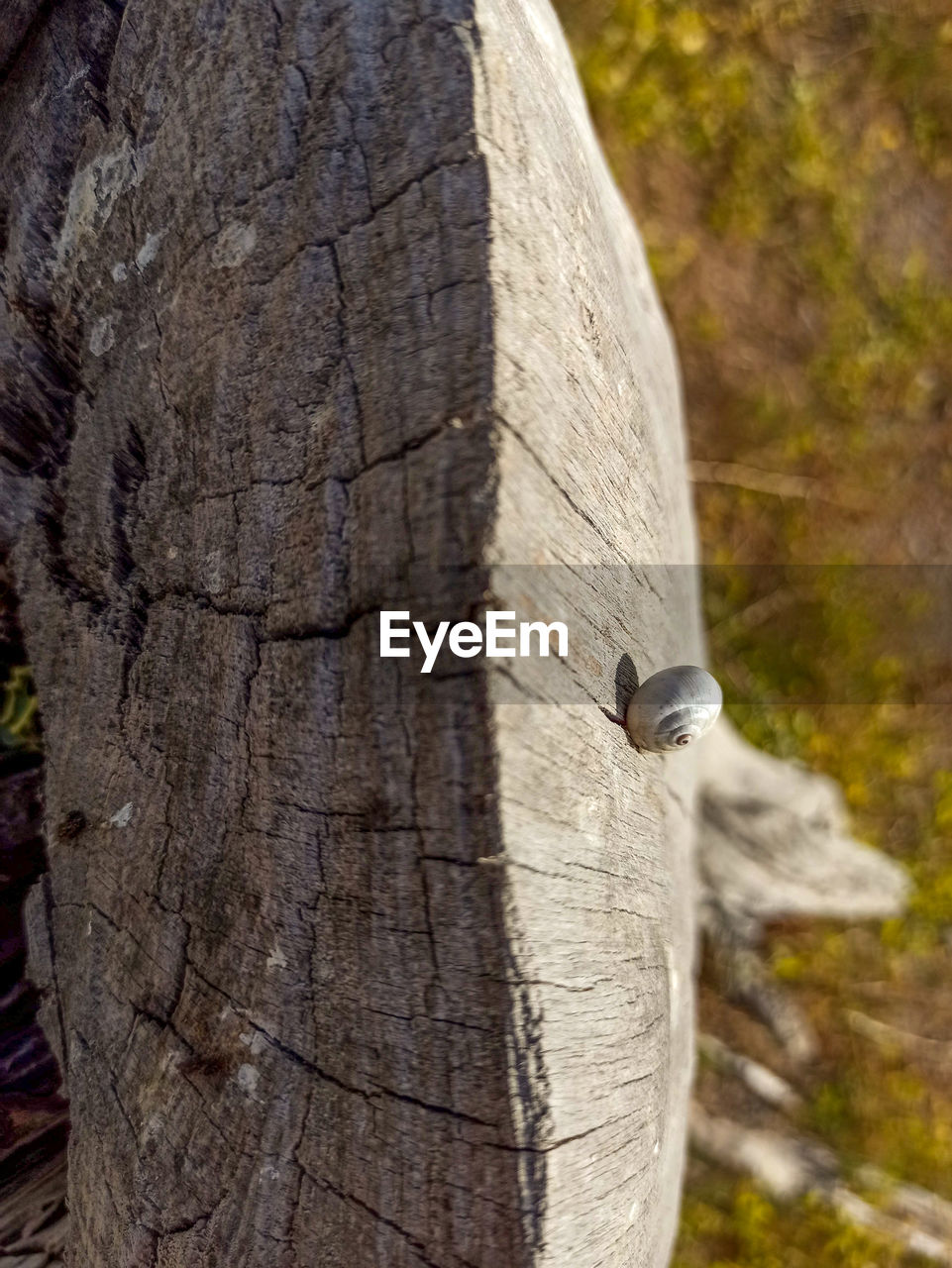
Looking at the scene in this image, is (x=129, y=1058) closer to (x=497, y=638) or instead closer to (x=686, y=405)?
(x=497, y=638)

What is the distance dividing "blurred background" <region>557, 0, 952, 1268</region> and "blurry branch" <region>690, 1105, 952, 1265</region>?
24 centimetres

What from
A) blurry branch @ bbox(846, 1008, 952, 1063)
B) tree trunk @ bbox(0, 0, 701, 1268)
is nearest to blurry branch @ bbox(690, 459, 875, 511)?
blurry branch @ bbox(846, 1008, 952, 1063)

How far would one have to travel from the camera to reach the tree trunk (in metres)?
0.77

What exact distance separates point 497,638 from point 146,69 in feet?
2.59

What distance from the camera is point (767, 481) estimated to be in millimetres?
3580

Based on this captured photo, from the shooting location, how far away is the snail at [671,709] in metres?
0.94

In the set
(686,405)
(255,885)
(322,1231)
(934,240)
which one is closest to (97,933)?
(255,885)

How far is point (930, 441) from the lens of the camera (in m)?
3.77

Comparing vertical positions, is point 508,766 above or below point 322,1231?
above

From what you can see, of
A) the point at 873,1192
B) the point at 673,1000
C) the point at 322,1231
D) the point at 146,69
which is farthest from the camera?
the point at 873,1192

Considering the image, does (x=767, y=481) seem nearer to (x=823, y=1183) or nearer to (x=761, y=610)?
(x=761, y=610)

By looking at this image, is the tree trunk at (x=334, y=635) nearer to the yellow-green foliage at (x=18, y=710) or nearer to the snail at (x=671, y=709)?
the snail at (x=671, y=709)

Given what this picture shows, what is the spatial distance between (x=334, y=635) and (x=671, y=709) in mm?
377

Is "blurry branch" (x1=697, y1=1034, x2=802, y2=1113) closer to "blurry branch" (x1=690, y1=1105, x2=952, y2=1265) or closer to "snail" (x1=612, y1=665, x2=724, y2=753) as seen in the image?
"blurry branch" (x1=690, y1=1105, x2=952, y2=1265)
